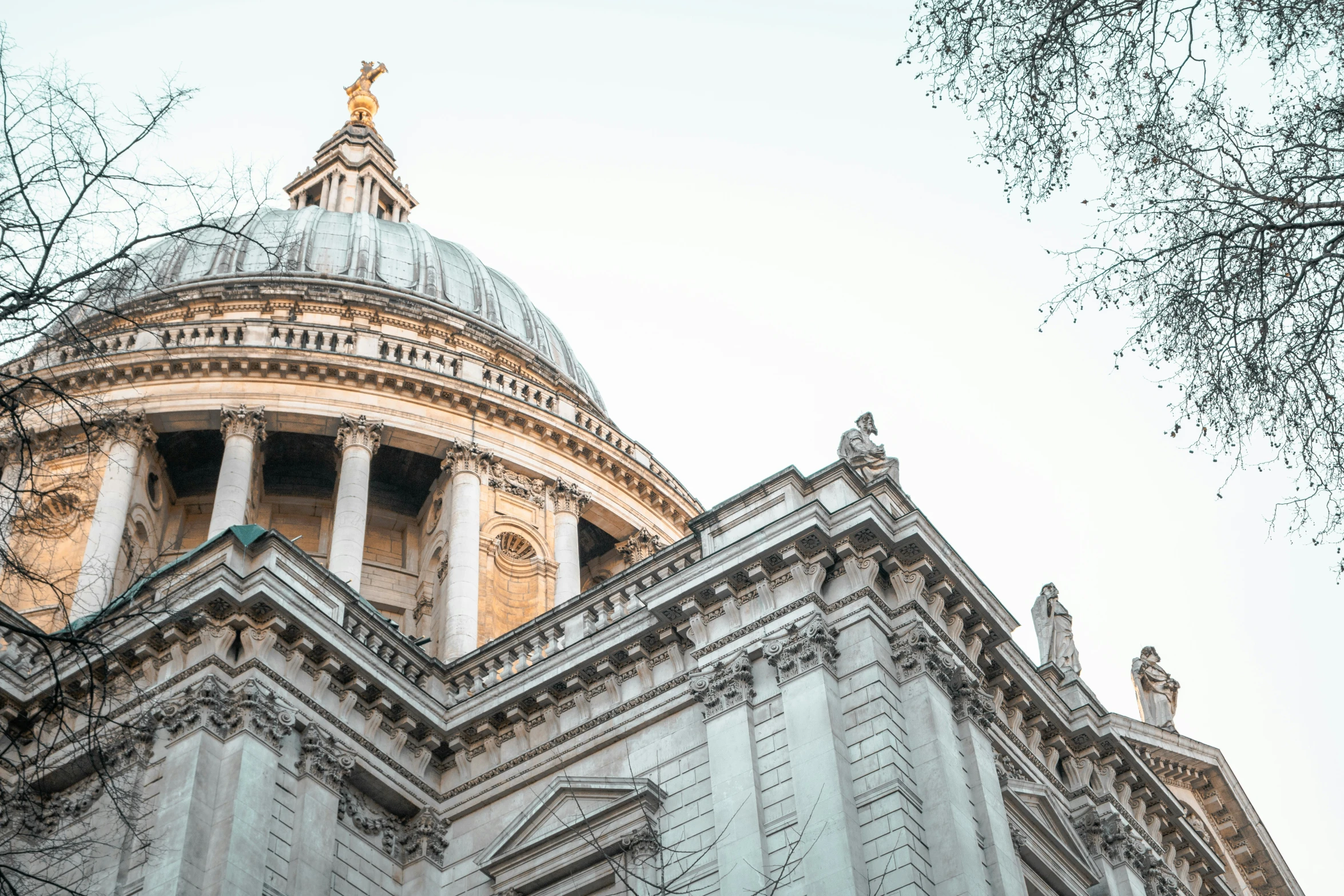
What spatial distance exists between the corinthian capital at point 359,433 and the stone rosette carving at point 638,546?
24.5 feet

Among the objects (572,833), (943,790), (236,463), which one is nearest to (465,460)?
(236,463)

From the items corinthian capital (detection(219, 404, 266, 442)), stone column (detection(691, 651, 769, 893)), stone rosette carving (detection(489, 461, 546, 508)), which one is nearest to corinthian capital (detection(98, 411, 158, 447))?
corinthian capital (detection(219, 404, 266, 442))

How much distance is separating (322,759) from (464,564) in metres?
15.2

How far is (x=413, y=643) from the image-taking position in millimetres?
24516

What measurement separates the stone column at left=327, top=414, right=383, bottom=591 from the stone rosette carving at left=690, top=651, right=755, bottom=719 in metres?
15.1

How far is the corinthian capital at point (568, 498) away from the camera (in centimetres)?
3994

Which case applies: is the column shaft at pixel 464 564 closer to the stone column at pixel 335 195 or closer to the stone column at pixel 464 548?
the stone column at pixel 464 548

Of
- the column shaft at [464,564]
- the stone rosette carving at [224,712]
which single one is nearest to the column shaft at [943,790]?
the stone rosette carving at [224,712]

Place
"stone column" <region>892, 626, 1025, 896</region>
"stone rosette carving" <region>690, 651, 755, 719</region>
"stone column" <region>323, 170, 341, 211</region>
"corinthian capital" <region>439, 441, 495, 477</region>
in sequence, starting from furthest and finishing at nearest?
"stone column" <region>323, 170, 341, 211</region>
"corinthian capital" <region>439, 441, 495, 477</region>
"stone rosette carving" <region>690, 651, 755, 719</region>
"stone column" <region>892, 626, 1025, 896</region>

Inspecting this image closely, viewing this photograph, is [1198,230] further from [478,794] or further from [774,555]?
[478,794]

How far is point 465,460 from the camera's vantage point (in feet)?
127

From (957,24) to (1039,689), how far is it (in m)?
13.2

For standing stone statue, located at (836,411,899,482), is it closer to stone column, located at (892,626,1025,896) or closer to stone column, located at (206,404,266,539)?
stone column, located at (892,626,1025,896)

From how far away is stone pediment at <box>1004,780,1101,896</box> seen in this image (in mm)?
21625
